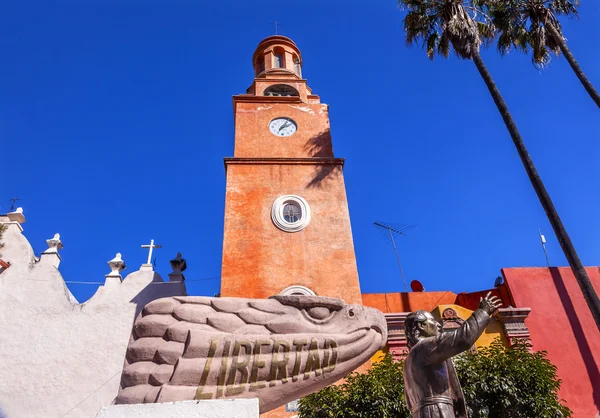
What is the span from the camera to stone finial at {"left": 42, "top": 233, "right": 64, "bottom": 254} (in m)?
12.4

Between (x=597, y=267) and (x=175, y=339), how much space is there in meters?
14.8

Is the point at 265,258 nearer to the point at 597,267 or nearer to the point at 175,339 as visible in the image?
the point at 175,339

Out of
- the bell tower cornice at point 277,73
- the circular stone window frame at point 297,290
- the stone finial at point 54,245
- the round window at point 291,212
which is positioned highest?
the bell tower cornice at point 277,73

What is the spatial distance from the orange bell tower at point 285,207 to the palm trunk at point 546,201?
16.3 ft

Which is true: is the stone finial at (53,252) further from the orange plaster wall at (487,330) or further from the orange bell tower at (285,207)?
the orange plaster wall at (487,330)

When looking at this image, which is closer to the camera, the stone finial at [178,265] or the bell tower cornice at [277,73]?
the stone finial at [178,265]

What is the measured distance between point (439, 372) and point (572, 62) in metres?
10.9

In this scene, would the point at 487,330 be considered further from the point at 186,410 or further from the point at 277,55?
the point at 277,55

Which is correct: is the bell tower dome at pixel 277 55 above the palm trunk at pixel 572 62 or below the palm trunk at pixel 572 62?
above

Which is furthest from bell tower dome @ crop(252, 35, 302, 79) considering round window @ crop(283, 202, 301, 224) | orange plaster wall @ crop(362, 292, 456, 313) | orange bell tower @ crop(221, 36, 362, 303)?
orange plaster wall @ crop(362, 292, 456, 313)

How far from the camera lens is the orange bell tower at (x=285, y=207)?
11.8 meters

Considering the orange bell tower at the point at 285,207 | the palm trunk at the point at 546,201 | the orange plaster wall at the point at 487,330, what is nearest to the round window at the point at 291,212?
the orange bell tower at the point at 285,207

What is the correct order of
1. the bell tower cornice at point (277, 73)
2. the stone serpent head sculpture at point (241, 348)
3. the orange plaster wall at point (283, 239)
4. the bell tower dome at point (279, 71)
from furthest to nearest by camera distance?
the bell tower dome at point (279, 71) < the bell tower cornice at point (277, 73) < the orange plaster wall at point (283, 239) < the stone serpent head sculpture at point (241, 348)

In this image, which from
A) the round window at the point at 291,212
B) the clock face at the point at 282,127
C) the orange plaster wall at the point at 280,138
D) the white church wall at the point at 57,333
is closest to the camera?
the white church wall at the point at 57,333
